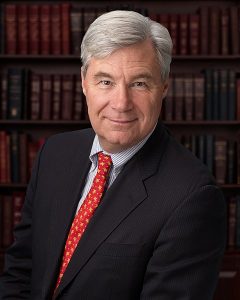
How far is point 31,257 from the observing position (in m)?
1.69

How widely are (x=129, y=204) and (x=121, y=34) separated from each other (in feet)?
1.40

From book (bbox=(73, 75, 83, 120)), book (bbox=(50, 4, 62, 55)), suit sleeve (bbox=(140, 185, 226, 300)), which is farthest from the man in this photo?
book (bbox=(50, 4, 62, 55))

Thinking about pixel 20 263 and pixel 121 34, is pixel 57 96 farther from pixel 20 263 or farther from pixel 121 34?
pixel 121 34

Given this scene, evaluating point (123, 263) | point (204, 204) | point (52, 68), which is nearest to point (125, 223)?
point (123, 263)

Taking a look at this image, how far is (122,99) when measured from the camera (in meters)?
1.42

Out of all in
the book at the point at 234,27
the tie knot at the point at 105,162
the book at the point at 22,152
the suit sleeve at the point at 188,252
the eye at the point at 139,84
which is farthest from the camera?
the book at the point at 22,152

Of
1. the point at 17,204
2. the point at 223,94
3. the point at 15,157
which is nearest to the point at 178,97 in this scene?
the point at 223,94

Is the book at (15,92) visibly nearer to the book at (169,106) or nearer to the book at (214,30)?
the book at (169,106)

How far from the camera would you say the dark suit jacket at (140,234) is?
1331 millimetres

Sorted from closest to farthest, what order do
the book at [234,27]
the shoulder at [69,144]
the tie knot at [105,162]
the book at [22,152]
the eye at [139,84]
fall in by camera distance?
1. the eye at [139,84]
2. the tie knot at [105,162]
3. the shoulder at [69,144]
4. the book at [234,27]
5. the book at [22,152]

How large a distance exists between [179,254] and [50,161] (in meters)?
0.57

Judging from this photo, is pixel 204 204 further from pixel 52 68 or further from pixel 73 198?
pixel 52 68

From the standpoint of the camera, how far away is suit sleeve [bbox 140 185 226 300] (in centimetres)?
133

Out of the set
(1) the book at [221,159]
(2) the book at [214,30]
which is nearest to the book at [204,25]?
(2) the book at [214,30]
